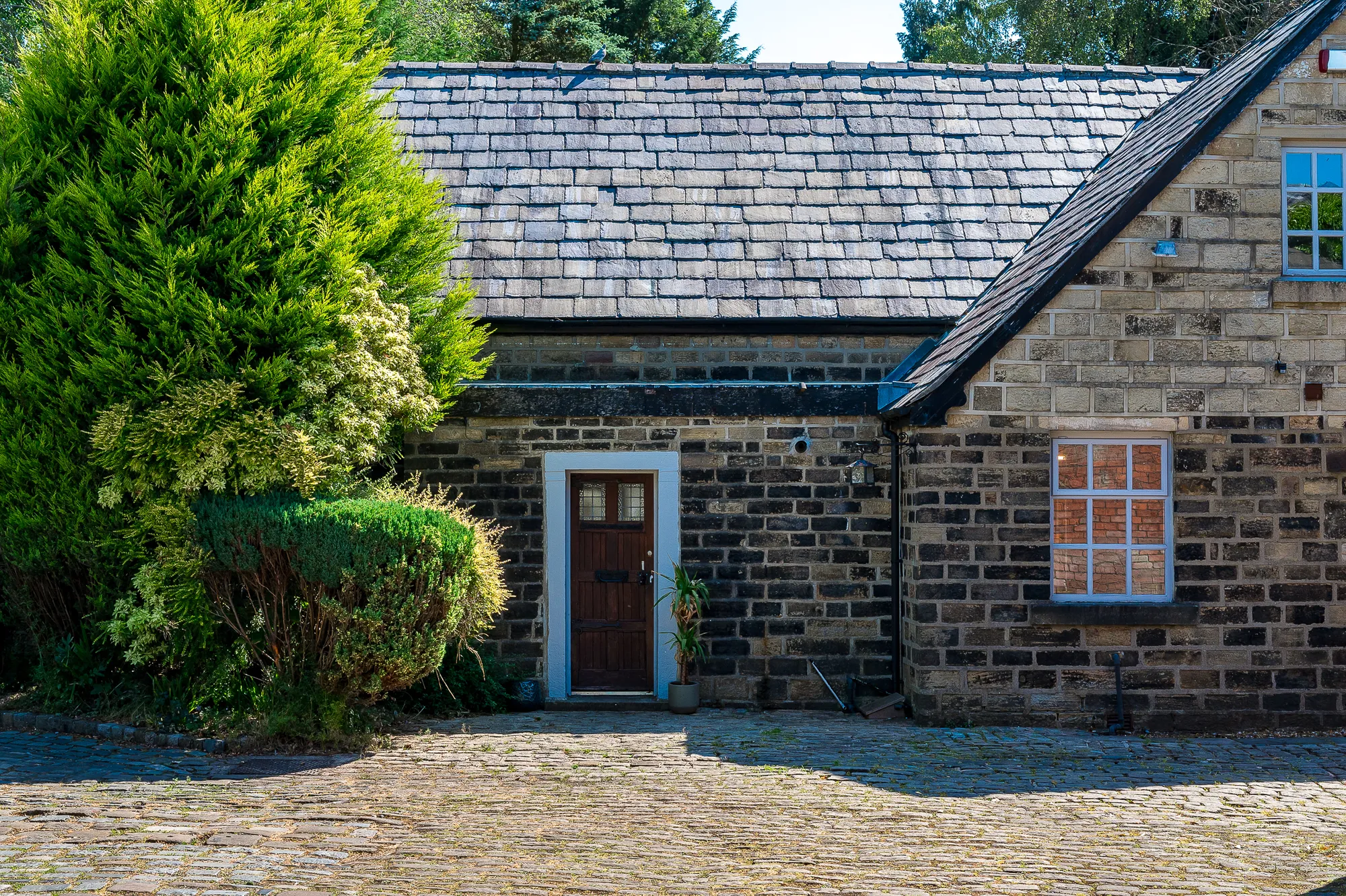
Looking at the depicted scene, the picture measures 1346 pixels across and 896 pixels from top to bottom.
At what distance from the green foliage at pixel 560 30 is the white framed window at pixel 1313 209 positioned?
58.5ft

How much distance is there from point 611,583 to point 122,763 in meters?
4.70

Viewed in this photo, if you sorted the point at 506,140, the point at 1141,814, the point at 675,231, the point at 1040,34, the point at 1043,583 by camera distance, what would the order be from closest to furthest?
the point at 1141,814
the point at 1043,583
the point at 675,231
the point at 506,140
the point at 1040,34


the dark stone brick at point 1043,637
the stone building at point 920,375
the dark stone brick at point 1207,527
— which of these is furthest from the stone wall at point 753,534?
the dark stone brick at point 1207,527

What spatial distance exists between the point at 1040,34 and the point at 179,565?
23.8 metres

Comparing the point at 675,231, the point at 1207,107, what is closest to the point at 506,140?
the point at 675,231

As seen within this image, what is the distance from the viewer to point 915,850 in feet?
21.3

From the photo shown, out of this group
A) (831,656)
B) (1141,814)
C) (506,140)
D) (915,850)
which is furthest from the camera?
(506,140)

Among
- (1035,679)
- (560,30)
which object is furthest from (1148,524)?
(560,30)

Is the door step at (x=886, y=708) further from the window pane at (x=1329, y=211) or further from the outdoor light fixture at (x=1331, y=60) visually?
the outdoor light fixture at (x=1331, y=60)

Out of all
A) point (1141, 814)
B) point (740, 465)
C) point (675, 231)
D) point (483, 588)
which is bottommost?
point (1141, 814)

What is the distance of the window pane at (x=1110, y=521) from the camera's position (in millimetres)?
10344

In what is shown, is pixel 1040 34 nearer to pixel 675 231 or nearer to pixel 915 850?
pixel 675 231

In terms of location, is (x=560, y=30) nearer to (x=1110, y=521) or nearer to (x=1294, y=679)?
(x=1110, y=521)

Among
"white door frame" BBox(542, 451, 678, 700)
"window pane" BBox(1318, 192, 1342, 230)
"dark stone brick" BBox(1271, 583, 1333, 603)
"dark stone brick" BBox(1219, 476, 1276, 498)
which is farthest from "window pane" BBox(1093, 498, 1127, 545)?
"white door frame" BBox(542, 451, 678, 700)
